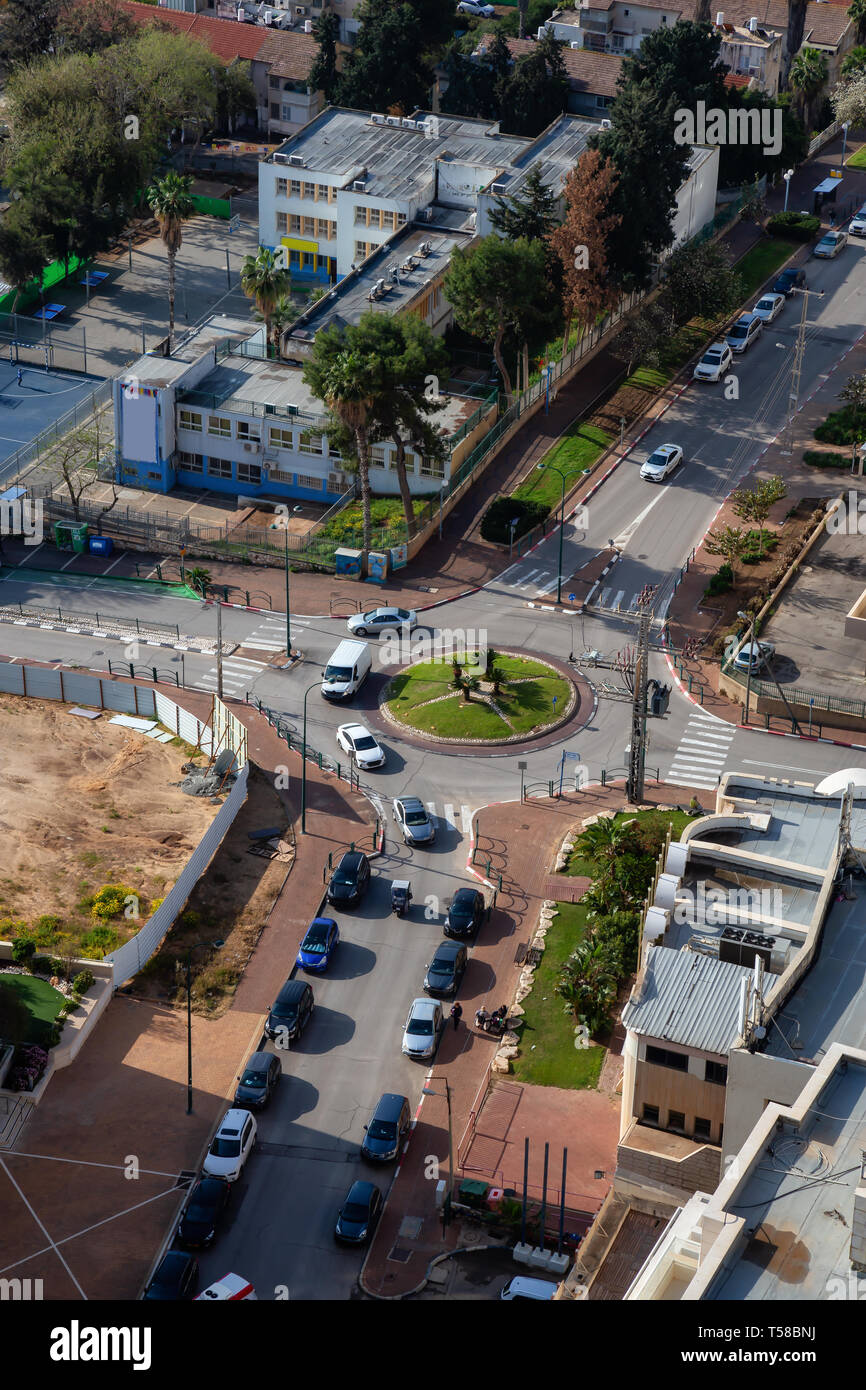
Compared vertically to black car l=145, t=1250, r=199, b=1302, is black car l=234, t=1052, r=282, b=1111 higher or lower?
lower

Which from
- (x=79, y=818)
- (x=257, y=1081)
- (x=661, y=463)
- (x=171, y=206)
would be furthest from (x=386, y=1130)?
(x=171, y=206)

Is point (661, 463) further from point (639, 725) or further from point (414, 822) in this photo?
point (414, 822)

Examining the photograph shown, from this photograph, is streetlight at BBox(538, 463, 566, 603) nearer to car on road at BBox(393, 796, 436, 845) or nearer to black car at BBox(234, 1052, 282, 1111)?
car on road at BBox(393, 796, 436, 845)

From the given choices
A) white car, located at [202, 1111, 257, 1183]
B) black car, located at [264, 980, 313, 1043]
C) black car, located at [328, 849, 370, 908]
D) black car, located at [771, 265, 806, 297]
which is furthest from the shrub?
white car, located at [202, 1111, 257, 1183]

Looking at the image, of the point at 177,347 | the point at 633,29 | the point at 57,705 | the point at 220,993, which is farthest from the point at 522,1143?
the point at 633,29

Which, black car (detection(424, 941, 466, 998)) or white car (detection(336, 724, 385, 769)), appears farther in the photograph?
white car (detection(336, 724, 385, 769))

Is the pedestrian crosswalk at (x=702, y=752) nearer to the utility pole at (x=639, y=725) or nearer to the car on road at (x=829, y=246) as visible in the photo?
the utility pole at (x=639, y=725)

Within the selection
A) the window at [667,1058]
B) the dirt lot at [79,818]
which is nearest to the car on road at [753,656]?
the dirt lot at [79,818]
